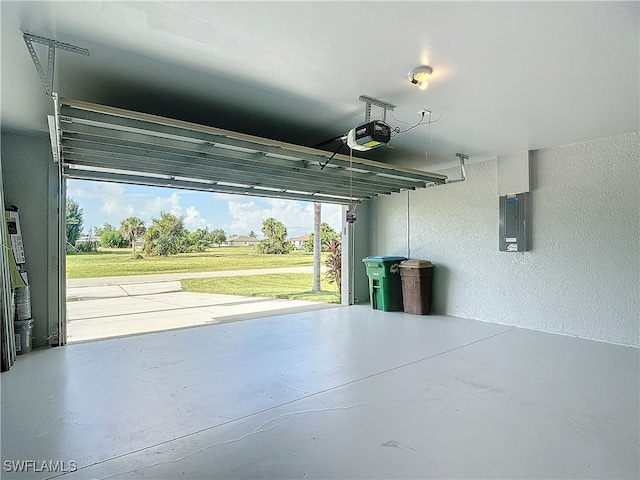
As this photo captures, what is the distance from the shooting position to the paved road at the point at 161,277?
11790 mm

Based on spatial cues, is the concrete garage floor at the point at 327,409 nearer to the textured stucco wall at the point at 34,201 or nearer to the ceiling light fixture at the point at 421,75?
the textured stucco wall at the point at 34,201

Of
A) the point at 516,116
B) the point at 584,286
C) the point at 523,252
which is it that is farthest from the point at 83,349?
the point at 584,286

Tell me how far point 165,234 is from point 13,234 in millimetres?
8820

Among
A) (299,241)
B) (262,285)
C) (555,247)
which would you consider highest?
(299,241)

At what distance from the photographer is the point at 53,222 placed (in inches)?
183

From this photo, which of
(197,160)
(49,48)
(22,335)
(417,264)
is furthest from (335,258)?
(49,48)

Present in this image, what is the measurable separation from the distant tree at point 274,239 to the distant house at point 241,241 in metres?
0.27

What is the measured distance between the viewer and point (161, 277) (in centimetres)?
1315

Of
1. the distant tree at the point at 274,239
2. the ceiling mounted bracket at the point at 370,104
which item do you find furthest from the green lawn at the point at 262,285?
the ceiling mounted bracket at the point at 370,104

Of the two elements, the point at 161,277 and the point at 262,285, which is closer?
the point at 161,277

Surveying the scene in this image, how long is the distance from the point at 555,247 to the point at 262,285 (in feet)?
34.3

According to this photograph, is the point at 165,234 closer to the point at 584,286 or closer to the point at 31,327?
the point at 31,327

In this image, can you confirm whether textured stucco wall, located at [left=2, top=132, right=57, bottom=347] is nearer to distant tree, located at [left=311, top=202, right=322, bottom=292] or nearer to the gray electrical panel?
the gray electrical panel

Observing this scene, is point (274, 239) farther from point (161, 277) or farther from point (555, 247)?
point (555, 247)
